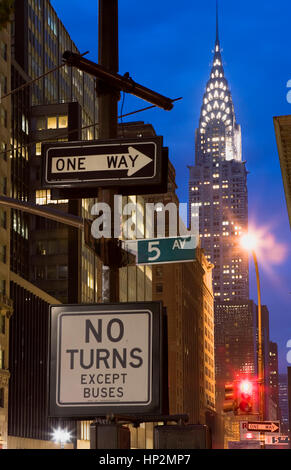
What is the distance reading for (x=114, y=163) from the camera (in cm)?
788

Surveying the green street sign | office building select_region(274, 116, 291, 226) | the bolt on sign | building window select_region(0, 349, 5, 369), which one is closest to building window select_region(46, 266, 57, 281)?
building window select_region(0, 349, 5, 369)

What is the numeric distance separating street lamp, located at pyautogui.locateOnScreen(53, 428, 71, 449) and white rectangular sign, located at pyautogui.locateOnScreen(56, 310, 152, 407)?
9912 cm

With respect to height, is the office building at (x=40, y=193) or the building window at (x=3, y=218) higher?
the office building at (x=40, y=193)

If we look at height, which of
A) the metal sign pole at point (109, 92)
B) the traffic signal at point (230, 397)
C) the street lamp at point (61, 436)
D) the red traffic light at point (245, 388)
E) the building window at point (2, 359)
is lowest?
the metal sign pole at point (109, 92)

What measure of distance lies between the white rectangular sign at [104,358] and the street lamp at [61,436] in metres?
99.1

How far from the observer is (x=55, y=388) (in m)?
6.84

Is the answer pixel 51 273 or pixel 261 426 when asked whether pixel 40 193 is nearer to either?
pixel 51 273

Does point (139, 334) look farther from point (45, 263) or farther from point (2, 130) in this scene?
point (45, 263)

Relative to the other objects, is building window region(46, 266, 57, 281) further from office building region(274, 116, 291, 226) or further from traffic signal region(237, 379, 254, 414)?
office building region(274, 116, 291, 226)

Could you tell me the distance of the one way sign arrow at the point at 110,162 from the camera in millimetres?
7836

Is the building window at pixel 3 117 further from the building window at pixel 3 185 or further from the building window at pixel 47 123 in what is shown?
the building window at pixel 47 123

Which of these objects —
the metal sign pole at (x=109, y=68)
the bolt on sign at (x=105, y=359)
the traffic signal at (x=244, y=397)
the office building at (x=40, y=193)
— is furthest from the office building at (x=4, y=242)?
the bolt on sign at (x=105, y=359)

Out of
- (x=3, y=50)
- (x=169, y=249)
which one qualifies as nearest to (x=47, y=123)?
(x=3, y=50)

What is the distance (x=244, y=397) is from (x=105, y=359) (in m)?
36.1
